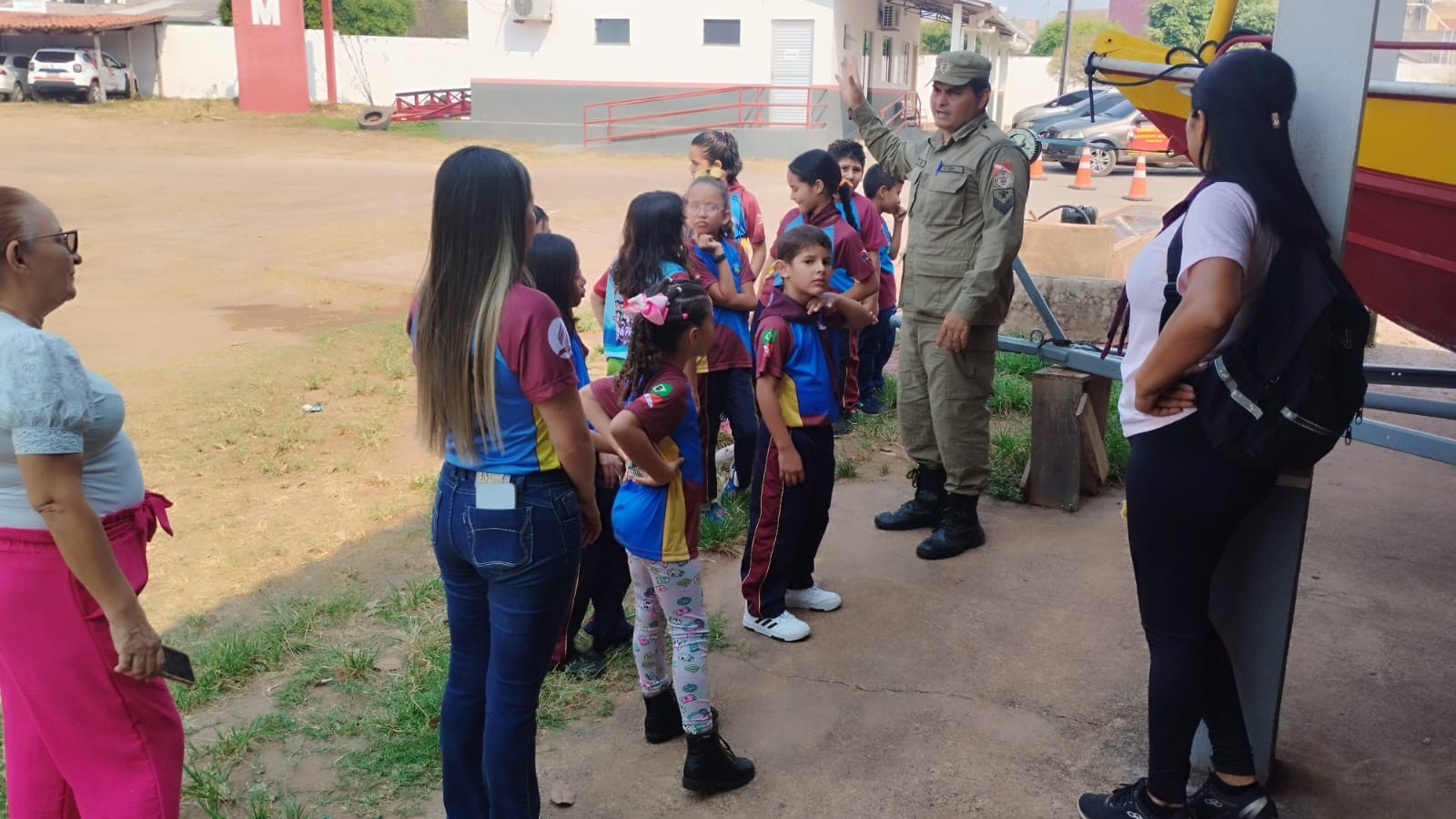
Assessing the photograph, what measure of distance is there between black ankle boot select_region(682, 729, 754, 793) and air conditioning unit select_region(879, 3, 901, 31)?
112 feet

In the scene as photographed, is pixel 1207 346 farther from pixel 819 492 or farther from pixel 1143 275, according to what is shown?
pixel 819 492

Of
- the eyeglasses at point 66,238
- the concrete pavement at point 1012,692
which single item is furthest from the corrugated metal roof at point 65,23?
the eyeglasses at point 66,238

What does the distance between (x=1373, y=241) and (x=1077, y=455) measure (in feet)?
4.87

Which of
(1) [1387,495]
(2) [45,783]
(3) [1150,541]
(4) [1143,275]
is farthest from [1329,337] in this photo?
(1) [1387,495]

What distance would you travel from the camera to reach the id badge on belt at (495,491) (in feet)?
8.08

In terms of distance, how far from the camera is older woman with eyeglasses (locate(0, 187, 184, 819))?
2.16 metres

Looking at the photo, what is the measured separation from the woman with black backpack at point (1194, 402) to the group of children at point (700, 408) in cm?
110

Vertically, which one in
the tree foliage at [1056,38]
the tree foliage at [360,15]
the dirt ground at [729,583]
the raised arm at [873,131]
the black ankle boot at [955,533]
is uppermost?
the tree foliage at [1056,38]

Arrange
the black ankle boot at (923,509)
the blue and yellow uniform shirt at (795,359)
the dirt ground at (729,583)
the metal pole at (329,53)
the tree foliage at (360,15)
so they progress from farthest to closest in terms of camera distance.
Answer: the tree foliage at (360,15) → the metal pole at (329,53) → the black ankle boot at (923,509) → the blue and yellow uniform shirt at (795,359) → the dirt ground at (729,583)

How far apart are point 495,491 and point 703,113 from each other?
2757cm

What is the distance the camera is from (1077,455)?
5254 millimetres

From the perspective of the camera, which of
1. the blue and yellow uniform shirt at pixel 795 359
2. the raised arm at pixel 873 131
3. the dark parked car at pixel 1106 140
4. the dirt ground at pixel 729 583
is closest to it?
the dirt ground at pixel 729 583

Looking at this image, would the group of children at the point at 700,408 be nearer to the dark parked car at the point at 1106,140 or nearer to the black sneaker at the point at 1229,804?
the black sneaker at the point at 1229,804

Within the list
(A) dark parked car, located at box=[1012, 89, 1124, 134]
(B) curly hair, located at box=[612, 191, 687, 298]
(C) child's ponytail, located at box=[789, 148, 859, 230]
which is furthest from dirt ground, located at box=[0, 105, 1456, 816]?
(A) dark parked car, located at box=[1012, 89, 1124, 134]
